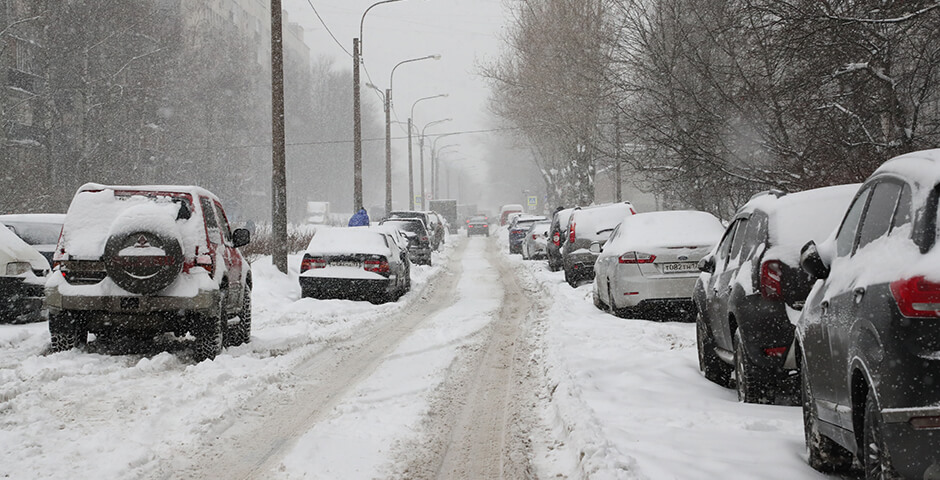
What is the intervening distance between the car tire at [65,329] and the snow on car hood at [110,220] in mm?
654

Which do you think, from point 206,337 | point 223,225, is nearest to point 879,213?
point 206,337

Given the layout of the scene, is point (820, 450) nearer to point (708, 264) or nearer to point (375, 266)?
point (708, 264)

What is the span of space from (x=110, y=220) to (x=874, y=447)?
8.35 metres

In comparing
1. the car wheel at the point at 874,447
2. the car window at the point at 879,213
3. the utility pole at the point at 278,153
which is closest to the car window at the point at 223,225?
the utility pole at the point at 278,153

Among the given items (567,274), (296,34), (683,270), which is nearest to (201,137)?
(567,274)

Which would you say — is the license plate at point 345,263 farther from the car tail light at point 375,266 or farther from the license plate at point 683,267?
the license plate at point 683,267

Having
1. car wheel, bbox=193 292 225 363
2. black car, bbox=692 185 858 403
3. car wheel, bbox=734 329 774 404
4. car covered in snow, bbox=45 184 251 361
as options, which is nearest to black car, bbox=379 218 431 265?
car covered in snow, bbox=45 184 251 361

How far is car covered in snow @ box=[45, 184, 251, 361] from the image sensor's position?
945 cm

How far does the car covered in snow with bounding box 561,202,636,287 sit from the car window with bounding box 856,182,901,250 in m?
15.4

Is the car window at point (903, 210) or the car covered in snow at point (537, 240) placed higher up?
the car window at point (903, 210)

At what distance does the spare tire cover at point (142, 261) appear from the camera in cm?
940

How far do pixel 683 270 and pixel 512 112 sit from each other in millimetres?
39337

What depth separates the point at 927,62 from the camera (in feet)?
42.9

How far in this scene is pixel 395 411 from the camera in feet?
23.6
